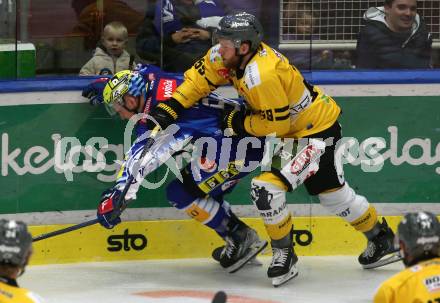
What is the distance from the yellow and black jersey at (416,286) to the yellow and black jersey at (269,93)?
93.6 inches

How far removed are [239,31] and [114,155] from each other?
1.17 metres

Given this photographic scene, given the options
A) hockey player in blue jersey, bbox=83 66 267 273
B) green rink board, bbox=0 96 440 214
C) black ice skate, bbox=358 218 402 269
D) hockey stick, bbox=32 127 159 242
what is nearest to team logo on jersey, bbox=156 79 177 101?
hockey player in blue jersey, bbox=83 66 267 273

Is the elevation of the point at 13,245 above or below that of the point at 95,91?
above

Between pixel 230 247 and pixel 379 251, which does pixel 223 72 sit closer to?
pixel 230 247

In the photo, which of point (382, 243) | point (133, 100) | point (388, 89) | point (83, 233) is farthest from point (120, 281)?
point (388, 89)

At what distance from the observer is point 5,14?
23.3 feet

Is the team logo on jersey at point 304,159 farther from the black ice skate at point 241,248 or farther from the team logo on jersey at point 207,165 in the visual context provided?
the black ice skate at point 241,248

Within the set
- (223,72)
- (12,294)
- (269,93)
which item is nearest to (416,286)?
(12,294)

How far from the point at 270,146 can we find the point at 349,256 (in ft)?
3.24

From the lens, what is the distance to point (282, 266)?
6.75 meters

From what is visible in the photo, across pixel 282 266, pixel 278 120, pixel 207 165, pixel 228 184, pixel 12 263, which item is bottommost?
pixel 282 266

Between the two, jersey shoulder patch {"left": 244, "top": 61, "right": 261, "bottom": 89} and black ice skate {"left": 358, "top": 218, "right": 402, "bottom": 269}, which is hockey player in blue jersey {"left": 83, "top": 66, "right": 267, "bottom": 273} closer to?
jersey shoulder patch {"left": 244, "top": 61, "right": 261, "bottom": 89}

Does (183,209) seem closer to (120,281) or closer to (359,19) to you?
(120,281)

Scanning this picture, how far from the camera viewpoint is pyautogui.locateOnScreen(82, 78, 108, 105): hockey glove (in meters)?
7.05
